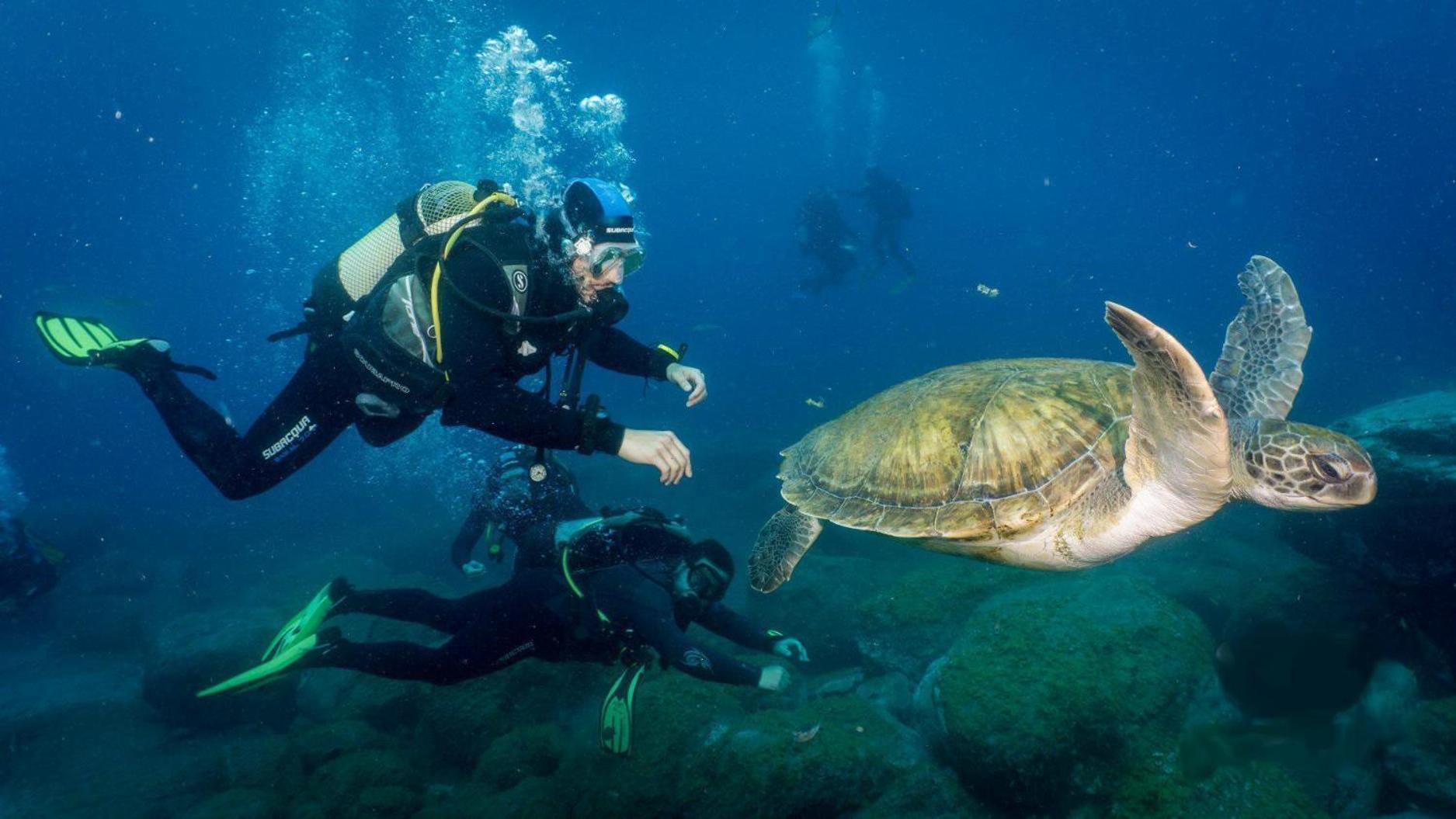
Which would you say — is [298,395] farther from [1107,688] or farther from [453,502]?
[453,502]

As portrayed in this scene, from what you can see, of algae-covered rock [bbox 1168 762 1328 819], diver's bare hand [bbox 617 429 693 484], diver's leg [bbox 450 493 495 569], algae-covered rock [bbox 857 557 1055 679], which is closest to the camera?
algae-covered rock [bbox 1168 762 1328 819]

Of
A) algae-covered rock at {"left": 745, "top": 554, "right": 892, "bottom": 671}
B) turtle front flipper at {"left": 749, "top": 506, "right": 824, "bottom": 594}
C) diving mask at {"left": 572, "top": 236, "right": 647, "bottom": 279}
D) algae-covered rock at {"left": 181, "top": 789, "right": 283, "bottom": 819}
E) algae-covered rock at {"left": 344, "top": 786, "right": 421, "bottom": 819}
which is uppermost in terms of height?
diving mask at {"left": 572, "top": 236, "right": 647, "bottom": 279}

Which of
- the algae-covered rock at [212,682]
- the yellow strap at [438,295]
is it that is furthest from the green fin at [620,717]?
the algae-covered rock at [212,682]

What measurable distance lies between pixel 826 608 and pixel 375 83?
43803mm

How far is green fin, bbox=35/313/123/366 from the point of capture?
3877 mm

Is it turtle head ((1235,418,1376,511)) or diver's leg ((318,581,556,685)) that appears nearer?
turtle head ((1235,418,1376,511))

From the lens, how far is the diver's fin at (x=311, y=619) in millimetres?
4531

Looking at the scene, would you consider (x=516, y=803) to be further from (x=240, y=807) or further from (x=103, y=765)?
(x=103, y=765)

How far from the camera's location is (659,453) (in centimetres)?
305

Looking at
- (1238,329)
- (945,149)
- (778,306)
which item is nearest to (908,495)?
(1238,329)

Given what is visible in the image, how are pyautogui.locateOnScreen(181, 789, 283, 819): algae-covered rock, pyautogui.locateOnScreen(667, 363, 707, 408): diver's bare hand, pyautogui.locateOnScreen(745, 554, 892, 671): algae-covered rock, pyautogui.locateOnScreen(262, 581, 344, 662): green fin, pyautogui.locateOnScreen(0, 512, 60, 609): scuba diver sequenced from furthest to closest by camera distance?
pyautogui.locateOnScreen(0, 512, 60, 609): scuba diver → pyautogui.locateOnScreen(745, 554, 892, 671): algae-covered rock → pyautogui.locateOnScreen(262, 581, 344, 662): green fin → pyautogui.locateOnScreen(667, 363, 707, 408): diver's bare hand → pyautogui.locateOnScreen(181, 789, 283, 819): algae-covered rock

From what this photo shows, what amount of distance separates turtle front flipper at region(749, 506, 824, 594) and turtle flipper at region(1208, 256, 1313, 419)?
2.53 meters

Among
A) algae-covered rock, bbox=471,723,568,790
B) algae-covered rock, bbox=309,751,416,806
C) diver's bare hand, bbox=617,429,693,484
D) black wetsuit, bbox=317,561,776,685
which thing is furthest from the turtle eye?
A: algae-covered rock, bbox=309,751,416,806

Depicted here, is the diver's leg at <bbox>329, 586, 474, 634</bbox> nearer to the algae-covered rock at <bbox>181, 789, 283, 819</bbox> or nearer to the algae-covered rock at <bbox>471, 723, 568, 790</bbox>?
the algae-covered rock at <bbox>471, 723, 568, 790</bbox>
